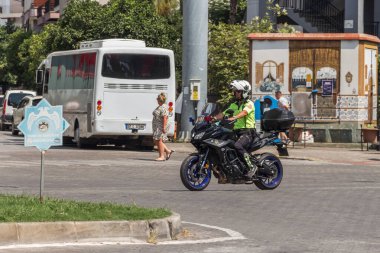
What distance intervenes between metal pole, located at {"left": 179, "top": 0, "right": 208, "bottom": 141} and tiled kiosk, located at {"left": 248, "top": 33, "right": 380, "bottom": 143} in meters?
2.52

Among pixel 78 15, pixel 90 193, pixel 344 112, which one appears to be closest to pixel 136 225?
→ pixel 90 193

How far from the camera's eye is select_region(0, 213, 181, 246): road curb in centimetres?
1149

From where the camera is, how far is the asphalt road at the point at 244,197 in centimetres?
1232

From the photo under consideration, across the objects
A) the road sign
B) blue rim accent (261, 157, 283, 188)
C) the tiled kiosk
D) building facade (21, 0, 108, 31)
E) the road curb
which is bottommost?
the road curb

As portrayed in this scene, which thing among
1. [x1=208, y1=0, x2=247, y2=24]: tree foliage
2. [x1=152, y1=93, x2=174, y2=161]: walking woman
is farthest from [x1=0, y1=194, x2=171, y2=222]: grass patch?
[x1=208, y1=0, x2=247, y2=24]: tree foliage

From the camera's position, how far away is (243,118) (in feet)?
64.6

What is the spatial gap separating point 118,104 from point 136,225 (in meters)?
22.7

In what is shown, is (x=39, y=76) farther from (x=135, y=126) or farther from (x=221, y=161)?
(x=221, y=161)

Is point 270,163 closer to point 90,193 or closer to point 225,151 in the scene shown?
point 225,151

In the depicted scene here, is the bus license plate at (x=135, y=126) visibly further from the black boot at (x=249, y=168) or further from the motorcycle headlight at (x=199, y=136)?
the motorcycle headlight at (x=199, y=136)

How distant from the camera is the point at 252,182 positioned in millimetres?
19969

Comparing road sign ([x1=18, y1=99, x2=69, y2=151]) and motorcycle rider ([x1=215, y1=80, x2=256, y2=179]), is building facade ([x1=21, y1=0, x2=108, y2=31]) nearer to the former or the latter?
motorcycle rider ([x1=215, y1=80, x2=256, y2=179])

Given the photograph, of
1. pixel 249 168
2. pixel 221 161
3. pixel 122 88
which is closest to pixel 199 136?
pixel 221 161

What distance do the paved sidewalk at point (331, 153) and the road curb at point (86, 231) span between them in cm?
1760
